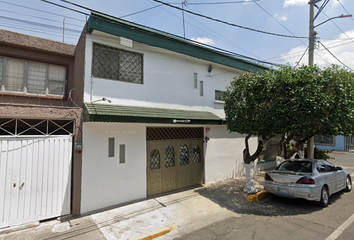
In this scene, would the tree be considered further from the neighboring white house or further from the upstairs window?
the upstairs window

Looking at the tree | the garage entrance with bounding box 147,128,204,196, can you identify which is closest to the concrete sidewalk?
the garage entrance with bounding box 147,128,204,196

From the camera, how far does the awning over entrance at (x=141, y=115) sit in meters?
5.33

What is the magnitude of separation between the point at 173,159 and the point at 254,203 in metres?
3.28

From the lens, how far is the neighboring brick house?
478cm

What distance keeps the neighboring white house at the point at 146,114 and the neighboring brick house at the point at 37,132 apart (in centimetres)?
49

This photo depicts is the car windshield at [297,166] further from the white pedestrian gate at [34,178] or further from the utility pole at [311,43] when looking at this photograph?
the white pedestrian gate at [34,178]

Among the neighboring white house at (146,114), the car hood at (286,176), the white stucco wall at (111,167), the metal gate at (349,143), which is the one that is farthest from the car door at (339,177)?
the metal gate at (349,143)

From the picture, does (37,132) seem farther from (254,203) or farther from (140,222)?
(254,203)

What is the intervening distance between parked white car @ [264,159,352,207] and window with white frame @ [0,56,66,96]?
829 centimetres

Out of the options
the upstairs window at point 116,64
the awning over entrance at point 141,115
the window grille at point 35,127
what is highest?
the upstairs window at point 116,64

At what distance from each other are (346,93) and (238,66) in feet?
15.0

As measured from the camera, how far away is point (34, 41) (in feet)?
21.5

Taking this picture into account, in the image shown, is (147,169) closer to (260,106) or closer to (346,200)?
(260,106)

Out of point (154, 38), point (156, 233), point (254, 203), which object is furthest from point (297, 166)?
point (154, 38)
